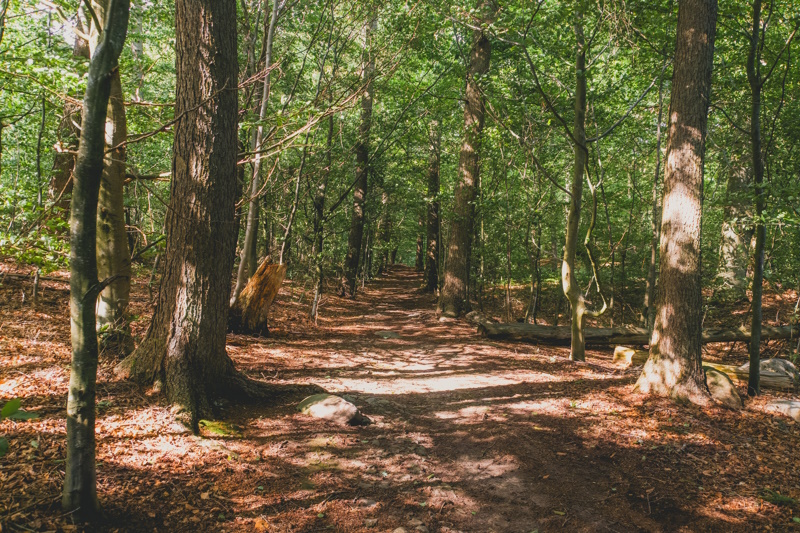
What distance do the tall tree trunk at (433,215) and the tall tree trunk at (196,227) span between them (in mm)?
11867

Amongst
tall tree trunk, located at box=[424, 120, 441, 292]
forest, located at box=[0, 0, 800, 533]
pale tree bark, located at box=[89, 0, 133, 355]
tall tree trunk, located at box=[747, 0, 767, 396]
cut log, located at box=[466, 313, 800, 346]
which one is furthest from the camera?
tall tree trunk, located at box=[424, 120, 441, 292]

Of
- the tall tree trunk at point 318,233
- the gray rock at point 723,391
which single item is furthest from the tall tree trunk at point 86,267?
the tall tree trunk at point 318,233

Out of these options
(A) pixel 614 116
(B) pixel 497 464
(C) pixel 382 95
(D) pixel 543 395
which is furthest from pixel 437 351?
(C) pixel 382 95

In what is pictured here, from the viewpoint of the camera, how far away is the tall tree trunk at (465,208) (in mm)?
12344

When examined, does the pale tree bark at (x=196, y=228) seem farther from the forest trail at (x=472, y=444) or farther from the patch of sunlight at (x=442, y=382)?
the patch of sunlight at (x=442, y=382)

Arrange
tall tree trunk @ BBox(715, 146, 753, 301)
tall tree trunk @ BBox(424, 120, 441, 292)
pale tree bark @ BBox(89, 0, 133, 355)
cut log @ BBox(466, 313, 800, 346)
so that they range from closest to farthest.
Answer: pale tree bark @ BBox(89, 0, 133, 355)
cut log @ BBox(466, 313, 800, 346)
tall tree trunk @ BBox(715, 146, 753, 301)
tall tree trunk @ BBox(424, 120, 441, 292)

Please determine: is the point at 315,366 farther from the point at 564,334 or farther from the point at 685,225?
the point at 564,334

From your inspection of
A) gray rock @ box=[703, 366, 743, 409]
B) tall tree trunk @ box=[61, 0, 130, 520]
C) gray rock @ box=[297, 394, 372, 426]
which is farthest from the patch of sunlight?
tall tree trunk @ box=[61, 0, 130, 520]

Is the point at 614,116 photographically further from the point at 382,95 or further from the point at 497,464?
the point at 497,464

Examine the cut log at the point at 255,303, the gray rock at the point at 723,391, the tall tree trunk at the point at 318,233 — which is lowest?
the gray rock at the point at 723,391

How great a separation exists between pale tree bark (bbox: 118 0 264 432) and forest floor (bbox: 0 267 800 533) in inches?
13.3

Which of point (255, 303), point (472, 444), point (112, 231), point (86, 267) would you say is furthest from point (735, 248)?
point (86, 267)

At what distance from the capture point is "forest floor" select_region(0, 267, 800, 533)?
125 inches

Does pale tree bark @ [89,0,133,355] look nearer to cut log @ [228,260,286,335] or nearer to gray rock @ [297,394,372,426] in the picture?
gray rock @ [297,394,372,426]
